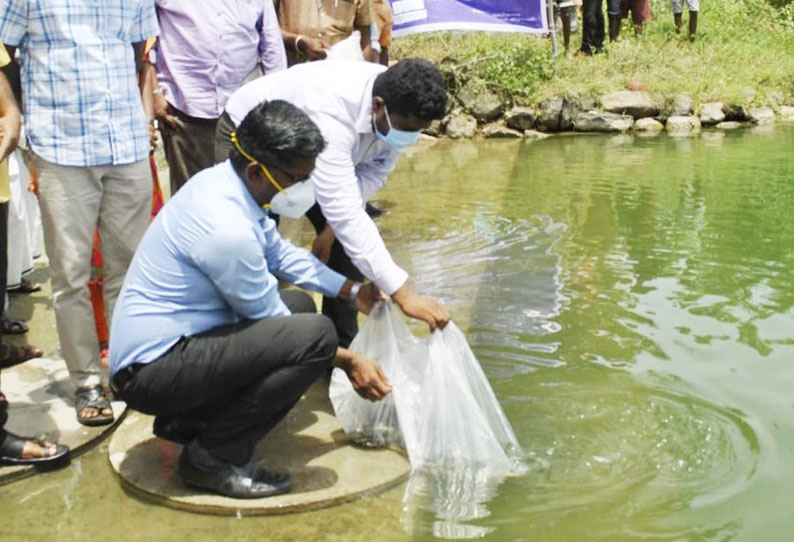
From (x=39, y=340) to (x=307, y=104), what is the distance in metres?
1.96

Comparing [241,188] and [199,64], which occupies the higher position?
[199,64]

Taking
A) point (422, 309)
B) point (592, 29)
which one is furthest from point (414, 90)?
point (592, 29)

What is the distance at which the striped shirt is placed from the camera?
341cm

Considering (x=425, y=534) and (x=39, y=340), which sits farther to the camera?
(x=39, y=340)

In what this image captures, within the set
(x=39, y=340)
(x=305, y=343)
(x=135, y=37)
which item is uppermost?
(x=135, y=37)

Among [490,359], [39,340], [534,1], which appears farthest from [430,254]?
[534,1]

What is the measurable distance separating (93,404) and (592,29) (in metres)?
11.8

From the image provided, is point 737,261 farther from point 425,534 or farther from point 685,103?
point 685,103

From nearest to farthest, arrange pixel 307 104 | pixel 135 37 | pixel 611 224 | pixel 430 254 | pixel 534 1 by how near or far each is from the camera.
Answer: pixel 307 104
pixel 135 37
pixel 430 254
pixel 611 224
pixel 534 1

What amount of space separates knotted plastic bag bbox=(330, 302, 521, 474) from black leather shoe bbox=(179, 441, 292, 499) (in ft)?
1.72

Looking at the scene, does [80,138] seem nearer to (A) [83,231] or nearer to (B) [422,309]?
(A) [83,231]

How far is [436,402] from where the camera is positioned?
10.9ft

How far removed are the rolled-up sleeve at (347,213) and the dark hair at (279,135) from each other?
1.53ft

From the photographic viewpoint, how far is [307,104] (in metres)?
3.50
